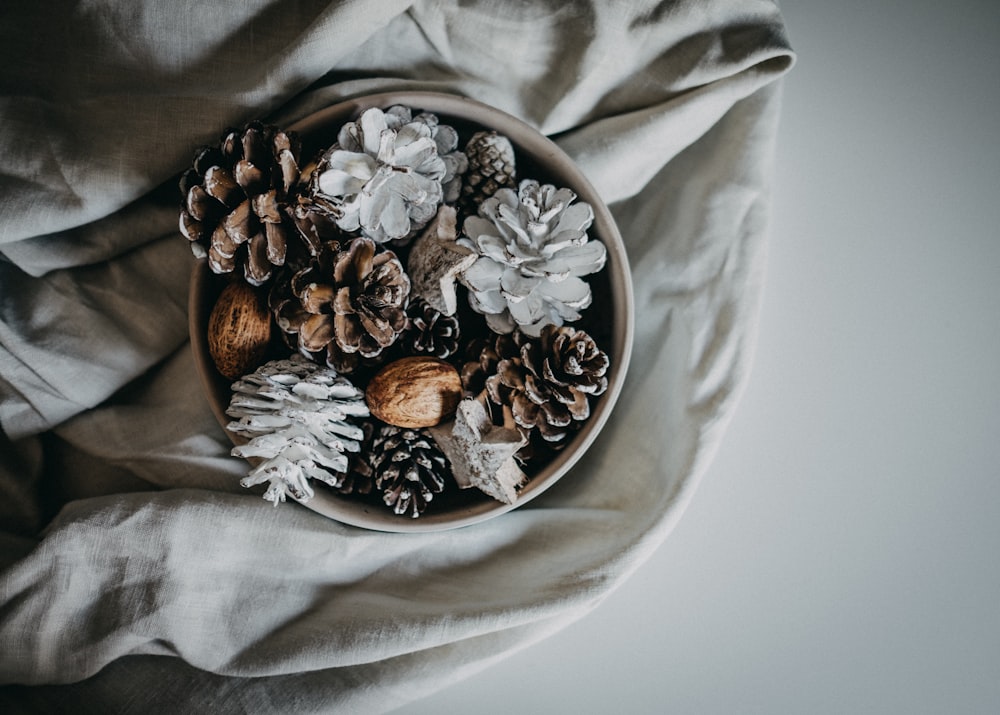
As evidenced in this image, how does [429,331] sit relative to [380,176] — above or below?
below

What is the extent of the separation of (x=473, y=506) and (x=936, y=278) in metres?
0.55

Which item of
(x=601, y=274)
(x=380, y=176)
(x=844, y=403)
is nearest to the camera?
(x=380, y=176)

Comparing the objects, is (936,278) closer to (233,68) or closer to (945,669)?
(945,669)

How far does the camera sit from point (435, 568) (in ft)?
2.23

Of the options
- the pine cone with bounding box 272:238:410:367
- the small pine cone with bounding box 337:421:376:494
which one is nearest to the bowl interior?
the small pine cone with bounding box 337:421:376:494

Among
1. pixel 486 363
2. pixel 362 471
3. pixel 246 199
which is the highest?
pixel 246 199

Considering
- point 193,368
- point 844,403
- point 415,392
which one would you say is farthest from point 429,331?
point 844,403

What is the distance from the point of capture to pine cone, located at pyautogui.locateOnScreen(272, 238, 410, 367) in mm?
539

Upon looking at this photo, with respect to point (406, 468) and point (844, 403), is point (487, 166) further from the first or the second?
point (844, 403)

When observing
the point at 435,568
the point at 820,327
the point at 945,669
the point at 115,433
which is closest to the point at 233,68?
the point at 115,433

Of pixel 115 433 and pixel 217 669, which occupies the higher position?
pixel 115 433

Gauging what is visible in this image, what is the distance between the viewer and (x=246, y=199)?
54 centimetres

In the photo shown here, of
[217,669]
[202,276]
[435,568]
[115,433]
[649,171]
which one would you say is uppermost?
[649,171]

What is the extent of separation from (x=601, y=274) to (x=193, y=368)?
42 cm
